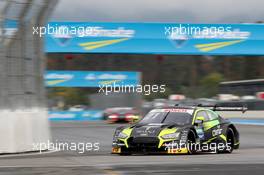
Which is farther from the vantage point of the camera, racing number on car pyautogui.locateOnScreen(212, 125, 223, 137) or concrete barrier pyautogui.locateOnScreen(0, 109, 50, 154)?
racing number on car pyautogui.locateOnScreen(212, 125, 223, 137)

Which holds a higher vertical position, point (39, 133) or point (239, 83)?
point (239, 83)

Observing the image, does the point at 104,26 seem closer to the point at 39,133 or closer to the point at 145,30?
the point at 145,30

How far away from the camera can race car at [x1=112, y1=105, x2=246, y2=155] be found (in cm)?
1470

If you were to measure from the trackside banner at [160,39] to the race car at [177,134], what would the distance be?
24379 mm

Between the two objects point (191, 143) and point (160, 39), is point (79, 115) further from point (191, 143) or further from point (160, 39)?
point (191, 143)

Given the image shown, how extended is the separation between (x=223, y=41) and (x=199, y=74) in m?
5.28

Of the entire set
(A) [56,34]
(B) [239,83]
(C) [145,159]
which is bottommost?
(C) [145,159]

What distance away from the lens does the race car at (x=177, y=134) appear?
48.2 feet

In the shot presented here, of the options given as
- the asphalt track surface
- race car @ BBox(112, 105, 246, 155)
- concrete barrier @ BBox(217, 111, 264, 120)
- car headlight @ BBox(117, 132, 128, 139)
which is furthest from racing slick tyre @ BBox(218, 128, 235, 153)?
concrete barrier @ BBox(217, 111, 264, 120)

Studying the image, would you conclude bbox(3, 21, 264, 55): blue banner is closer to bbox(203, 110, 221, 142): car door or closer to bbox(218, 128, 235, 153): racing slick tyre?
bbox(218, 128, 235, 153): racing slick tyre

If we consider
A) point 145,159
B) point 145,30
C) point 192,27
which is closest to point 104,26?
point 145,30

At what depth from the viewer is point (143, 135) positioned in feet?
48.4

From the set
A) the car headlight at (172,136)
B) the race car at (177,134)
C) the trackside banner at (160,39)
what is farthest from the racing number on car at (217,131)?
the trackside banner at (160,39)

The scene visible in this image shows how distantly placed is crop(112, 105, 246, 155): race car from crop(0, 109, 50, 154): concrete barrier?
1.91 metres
